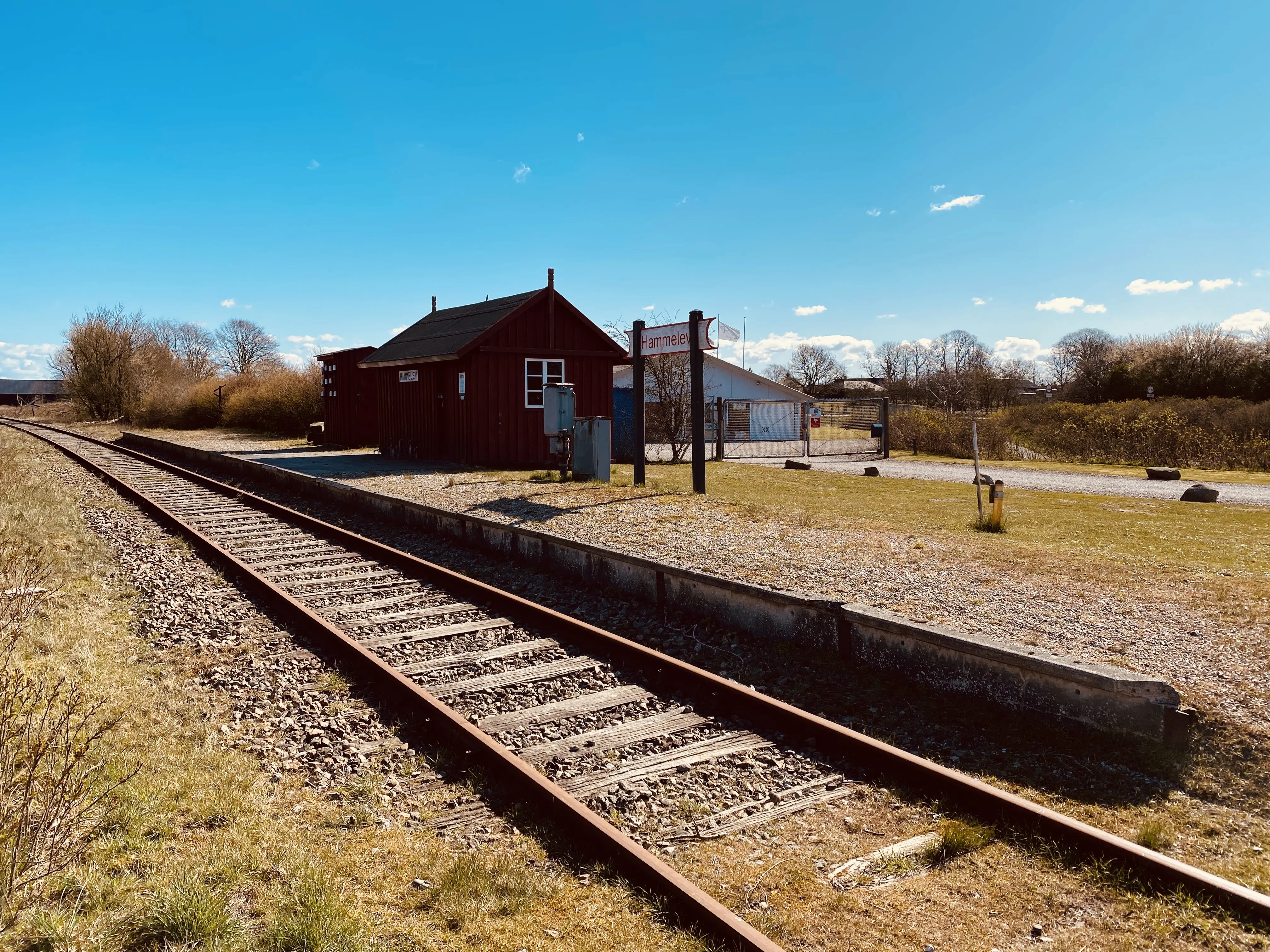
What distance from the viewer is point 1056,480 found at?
1953 cm

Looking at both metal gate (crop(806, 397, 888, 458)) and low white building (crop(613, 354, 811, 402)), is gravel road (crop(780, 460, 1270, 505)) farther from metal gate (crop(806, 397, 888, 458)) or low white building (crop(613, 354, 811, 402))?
low white building (crop(613, 354, 811, 402))

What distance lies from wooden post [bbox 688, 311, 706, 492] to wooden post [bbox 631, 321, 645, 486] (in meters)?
1.06

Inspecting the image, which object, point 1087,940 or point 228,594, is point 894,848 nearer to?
point 1087,940

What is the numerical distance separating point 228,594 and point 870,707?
6120mm

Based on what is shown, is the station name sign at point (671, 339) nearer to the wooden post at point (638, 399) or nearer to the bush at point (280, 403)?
the wooden post at point (638, 399)

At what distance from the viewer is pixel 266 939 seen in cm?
275

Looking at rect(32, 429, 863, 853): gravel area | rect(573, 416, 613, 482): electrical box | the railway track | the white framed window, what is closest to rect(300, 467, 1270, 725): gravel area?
the railway track

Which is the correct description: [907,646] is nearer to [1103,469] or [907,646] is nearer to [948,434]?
[1103,469]

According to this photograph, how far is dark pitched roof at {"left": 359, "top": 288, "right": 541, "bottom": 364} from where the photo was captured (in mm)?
20031

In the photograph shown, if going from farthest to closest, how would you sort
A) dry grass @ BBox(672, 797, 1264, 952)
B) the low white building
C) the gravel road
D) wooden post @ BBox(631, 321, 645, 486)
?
the low white building < the gravel road < wooden post @ BBox(631, 321, 645, 486) < dry grass @ BBox(672, 797, 1264, 952)

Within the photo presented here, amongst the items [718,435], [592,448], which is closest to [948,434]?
[718,435]

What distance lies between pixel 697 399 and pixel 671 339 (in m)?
1.22

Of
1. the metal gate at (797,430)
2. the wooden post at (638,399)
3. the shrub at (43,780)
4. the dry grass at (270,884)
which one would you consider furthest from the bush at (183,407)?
the dry grass at (270,884)

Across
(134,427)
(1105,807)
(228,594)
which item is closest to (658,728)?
(1105,807)
